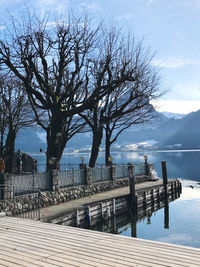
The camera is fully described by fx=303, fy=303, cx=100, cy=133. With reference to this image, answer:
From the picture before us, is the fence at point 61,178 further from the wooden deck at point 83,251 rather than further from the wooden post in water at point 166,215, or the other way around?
the wooden deck at point 83,251

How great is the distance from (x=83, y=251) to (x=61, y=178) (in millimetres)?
15719

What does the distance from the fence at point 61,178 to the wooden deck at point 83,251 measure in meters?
8.86

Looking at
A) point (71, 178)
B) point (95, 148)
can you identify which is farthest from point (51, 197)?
point (95, 148)

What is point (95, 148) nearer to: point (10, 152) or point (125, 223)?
point (10, 152)

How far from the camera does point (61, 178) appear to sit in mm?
23297

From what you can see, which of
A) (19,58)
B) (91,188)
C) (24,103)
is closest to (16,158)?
(24,103)

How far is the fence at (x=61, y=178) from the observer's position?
18969 mm

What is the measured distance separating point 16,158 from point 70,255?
27235mm

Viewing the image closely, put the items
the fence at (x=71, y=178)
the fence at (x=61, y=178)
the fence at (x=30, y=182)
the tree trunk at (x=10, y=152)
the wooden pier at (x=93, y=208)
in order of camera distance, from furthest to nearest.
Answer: the tree trunk at (x=10, y=152) < the fence at (x=71, y=178) < the fence at (x=61, y=178) < the fence at (x=30, y=182) < the wooden pier at (x=93, y=208)

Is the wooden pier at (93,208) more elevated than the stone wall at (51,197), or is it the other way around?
the stone wall at (51,197)

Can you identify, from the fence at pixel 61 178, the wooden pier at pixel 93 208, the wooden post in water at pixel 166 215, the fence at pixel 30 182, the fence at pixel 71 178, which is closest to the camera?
the wooden pier at pixel 93 208

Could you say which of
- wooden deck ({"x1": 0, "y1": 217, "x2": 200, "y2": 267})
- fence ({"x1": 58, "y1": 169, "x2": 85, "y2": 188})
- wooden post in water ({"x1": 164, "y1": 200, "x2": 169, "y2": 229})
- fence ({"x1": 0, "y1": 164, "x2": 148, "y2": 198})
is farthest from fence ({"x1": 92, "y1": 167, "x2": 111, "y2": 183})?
wooden deck ({"x1": 0, "y1": 217, "x2": 200, "y2": 267})

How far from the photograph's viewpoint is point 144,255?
7.34 metres

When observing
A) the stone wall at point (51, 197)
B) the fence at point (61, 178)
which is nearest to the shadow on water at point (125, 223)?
the stone wall at point (51, 197)
